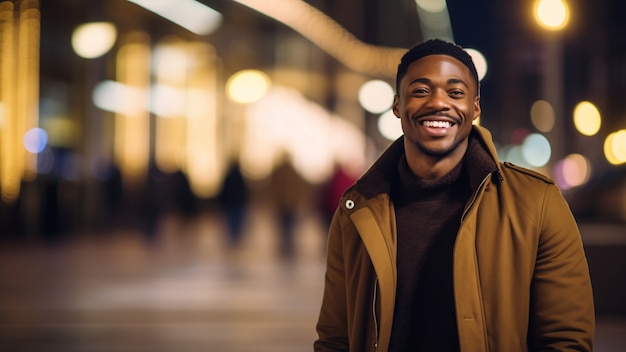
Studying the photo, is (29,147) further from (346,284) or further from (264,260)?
(346,284)

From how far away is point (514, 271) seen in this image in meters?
2.62

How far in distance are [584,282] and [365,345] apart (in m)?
0.72

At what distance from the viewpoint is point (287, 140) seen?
4647 cm

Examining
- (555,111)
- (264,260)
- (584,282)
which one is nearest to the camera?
(584,282)

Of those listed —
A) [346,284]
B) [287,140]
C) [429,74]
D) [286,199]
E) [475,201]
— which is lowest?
[346,284]

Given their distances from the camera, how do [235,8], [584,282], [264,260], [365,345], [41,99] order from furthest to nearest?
[235,8] → [41,99] → [264,260] → [365,345] → [584,282]

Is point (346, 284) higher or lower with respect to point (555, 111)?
lower

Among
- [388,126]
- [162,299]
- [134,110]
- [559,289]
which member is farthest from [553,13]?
[388,126]

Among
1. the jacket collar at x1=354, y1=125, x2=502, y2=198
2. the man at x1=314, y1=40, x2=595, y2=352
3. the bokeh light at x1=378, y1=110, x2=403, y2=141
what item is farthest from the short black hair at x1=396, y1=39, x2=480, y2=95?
the bokeh light at x1=378, y1=110, x2=403, y2=141

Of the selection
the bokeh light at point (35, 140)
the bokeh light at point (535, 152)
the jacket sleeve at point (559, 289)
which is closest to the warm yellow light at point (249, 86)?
the bokeh light at point (35, 140)

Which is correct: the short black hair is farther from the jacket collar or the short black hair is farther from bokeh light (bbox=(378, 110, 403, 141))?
bokeh light (bbox=(378, 110, 403, 141))

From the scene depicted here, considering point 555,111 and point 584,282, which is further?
point 555,111

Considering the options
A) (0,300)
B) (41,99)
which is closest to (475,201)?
(0,300)

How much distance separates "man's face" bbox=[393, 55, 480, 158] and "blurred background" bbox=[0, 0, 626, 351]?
5354 mm
